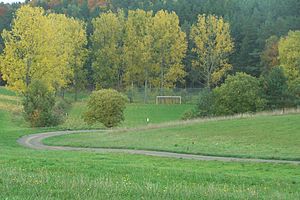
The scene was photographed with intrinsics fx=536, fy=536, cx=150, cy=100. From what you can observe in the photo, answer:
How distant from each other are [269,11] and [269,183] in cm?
9408

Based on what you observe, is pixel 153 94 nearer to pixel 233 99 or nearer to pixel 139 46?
pixel 139 46

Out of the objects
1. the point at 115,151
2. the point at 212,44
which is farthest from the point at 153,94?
the point at 115,151

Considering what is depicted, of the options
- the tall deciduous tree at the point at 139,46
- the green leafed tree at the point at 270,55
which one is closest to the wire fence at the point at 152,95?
the tall deciduous tree at the point at 139,46

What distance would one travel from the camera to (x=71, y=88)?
86125 mm

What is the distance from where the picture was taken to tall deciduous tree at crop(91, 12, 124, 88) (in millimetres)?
82562

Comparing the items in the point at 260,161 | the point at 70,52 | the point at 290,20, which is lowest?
the point at 260,161

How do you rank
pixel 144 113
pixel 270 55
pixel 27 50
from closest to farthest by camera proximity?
pixel 27 50 → pixel 144 113 → pixel 270 55

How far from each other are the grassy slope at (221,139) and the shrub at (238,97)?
893 cm

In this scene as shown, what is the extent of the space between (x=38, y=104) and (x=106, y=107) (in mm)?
6287

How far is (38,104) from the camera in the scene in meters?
48.4

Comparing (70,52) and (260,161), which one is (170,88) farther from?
(260,161)

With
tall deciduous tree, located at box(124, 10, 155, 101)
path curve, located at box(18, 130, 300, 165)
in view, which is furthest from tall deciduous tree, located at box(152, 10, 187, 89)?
path curve, located at box(18, 130, 300, 165)

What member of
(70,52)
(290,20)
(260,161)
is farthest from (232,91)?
(290,20)

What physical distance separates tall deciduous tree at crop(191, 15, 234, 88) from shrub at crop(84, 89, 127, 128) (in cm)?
3066
